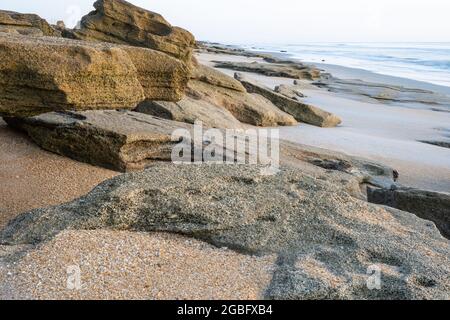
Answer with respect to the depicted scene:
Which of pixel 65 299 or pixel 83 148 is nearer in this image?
pixel 65 299

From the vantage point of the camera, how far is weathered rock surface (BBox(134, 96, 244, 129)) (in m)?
7.18

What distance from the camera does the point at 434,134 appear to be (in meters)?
11.1

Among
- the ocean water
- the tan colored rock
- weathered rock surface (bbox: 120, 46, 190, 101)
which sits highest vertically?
weathered rock surface (bbox: 120, 46, 190, 101)

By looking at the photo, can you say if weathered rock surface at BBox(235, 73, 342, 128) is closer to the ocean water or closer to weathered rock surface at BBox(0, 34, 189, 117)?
weathered rock surface at BBox(0, 34, 189, 117)

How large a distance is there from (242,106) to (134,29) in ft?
8.24

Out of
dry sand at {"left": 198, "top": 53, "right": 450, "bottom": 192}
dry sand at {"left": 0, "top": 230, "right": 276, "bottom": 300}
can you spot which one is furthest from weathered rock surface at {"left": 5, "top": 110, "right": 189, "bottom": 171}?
dry sand at {"left": 198, "top": 53, "right": 450, "bottom": 192}

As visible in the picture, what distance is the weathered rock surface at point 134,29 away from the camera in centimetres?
935

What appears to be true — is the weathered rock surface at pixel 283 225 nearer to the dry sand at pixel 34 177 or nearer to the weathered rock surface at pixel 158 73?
the dry sand at pixel 34 177

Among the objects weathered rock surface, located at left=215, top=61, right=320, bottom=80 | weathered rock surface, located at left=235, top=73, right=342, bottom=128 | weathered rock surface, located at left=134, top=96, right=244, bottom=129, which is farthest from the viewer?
weathered rock surface, located at left=215, top=61, right=320, bottom=80

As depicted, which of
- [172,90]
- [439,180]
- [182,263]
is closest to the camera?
[182,263]

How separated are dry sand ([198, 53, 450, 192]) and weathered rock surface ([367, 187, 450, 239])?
7.03ft

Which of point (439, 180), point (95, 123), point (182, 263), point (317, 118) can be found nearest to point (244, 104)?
point (317, 118)

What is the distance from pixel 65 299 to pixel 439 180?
6.20 meters
